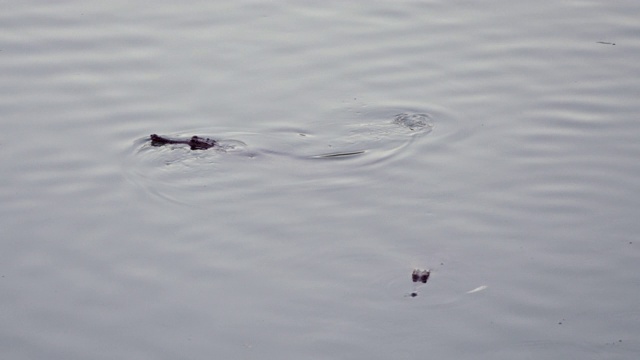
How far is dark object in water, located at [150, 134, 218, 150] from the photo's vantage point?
979 centimetres

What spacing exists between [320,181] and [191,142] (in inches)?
48.0

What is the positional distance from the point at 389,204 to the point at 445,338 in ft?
6.16

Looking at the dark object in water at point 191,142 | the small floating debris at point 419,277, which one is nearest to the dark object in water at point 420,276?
the small floating debris at point 419,277

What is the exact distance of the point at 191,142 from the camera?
9812mm

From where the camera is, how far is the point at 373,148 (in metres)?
9.99

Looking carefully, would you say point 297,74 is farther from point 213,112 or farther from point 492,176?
point 492,176

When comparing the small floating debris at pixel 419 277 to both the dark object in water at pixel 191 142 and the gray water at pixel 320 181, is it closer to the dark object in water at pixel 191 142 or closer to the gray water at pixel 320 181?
the gray water at pixel 320 181

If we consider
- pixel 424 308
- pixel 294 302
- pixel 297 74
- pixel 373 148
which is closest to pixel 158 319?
pixel 294 302

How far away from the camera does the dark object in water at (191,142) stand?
9.79 metres

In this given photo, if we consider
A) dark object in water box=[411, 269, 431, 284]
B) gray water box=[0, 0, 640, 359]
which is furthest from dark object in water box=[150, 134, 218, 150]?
dark object in water box=[411, 269, 431, 284]

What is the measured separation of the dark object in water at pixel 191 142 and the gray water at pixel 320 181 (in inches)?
2.9

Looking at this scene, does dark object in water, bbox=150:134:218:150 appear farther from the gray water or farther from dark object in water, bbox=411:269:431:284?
dark object in water, bbox=411:269:431:284

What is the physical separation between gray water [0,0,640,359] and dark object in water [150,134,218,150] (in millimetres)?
73

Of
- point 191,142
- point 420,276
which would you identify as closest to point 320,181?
point 191,142
